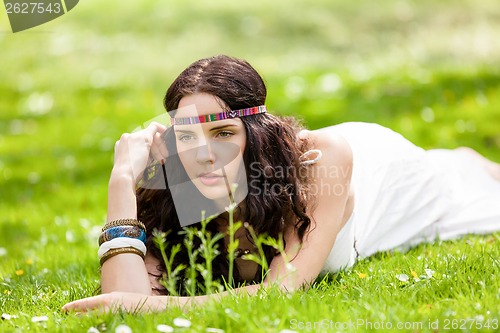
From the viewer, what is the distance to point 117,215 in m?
3.35

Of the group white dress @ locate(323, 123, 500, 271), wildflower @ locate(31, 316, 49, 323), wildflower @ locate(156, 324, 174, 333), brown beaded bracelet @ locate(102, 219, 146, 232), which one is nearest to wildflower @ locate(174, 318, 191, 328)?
wildflower @ locate(156, 324, 174, 333)

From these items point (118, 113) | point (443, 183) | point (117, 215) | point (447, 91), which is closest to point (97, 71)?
point (118, 113)

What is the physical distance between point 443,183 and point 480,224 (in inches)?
17.1

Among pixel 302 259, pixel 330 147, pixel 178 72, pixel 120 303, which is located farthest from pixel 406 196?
pixel 178 72

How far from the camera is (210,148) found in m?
3.31

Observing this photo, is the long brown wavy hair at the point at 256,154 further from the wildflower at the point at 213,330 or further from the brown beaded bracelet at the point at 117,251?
the wildflower at the point at 213,330

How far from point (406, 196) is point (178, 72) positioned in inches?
259

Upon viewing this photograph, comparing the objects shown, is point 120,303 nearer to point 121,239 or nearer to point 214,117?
point 121,239

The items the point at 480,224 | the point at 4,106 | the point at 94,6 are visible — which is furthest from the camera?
the point at 94,6

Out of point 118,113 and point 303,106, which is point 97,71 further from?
point 303,106

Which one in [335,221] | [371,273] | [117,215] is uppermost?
[117,215]

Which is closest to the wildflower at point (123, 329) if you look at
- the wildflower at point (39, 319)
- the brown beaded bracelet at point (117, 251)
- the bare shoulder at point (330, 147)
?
the wildflower at point (39, 319)

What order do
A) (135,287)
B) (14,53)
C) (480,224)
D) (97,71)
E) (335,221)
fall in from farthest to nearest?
(14,53) → (97,71) → (480,224) → (335,221) → (135,287)

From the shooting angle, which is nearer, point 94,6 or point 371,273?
point 371,273
